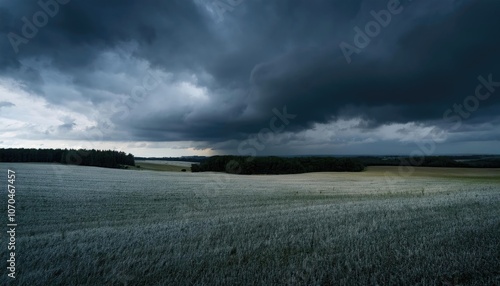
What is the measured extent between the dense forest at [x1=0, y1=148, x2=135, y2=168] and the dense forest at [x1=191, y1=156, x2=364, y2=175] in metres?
26.6

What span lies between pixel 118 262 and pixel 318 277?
4145 millimetres

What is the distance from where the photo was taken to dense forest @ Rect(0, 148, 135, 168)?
8531 cm

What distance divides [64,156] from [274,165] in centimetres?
6305

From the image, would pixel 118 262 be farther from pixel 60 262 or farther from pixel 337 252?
pixel 337 252

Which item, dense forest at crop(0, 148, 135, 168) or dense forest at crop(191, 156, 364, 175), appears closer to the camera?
dense forest at crop(191, 156, 364, 175)

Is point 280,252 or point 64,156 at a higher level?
point 64,156

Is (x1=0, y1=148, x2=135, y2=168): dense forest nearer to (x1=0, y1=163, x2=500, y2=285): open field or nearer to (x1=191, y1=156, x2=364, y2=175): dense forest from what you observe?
(x1=191, y1=156, x2=364, y2=175): dense forest

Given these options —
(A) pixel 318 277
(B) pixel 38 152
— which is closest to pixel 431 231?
(A) pixel 318 277

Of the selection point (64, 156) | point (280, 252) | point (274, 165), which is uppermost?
point (64, 156)

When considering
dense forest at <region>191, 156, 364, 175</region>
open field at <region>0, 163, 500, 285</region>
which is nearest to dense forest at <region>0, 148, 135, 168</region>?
dense forest at <region>191, 156, 364, 175</region>

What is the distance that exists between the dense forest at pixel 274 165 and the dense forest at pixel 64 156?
26.6 metres

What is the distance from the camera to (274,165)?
8212 cm

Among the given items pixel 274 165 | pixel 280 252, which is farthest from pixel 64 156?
pixel 280 252

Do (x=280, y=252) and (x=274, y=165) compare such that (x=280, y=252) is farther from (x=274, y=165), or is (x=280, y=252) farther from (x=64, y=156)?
(x=64, y=156)
